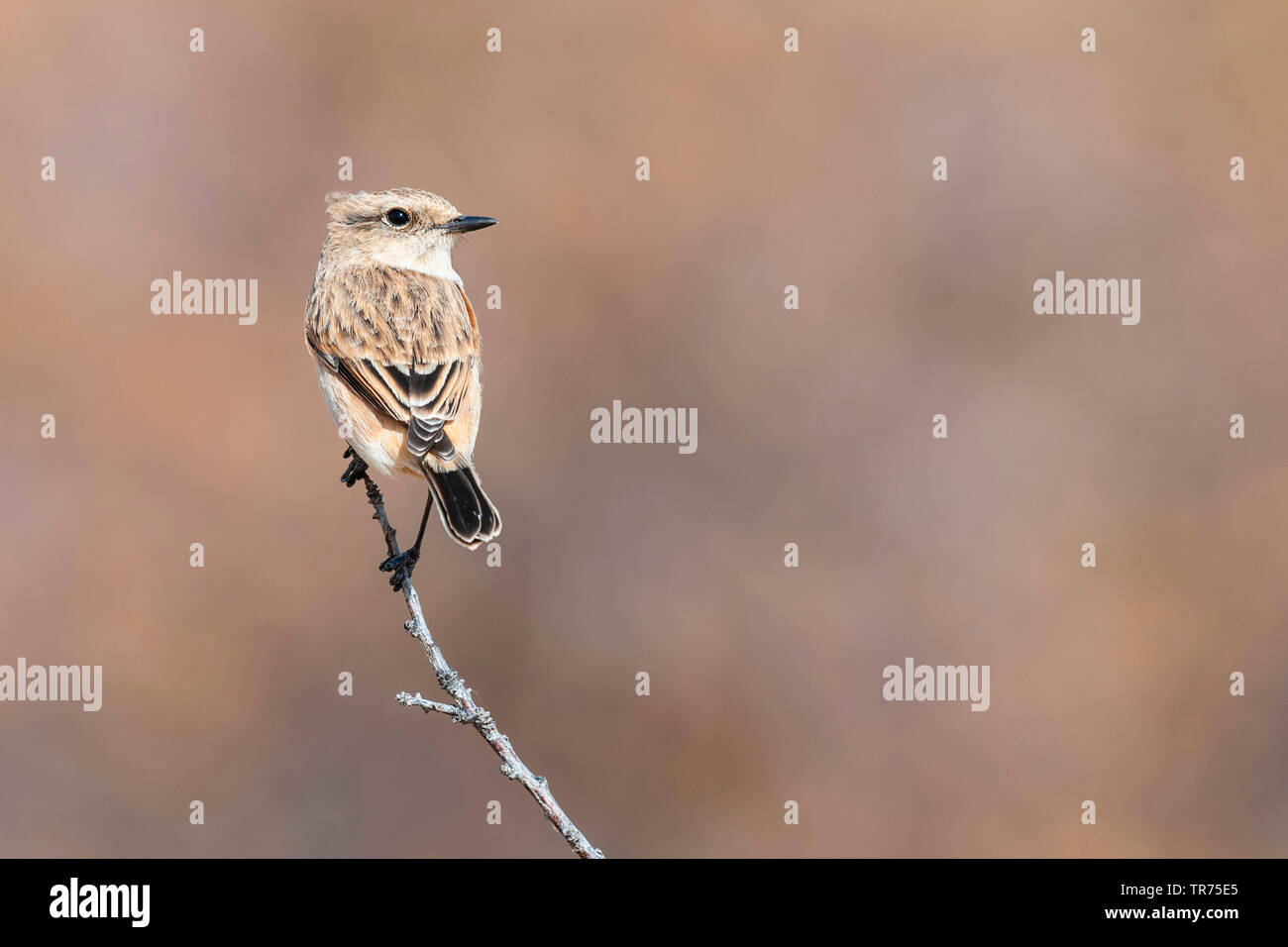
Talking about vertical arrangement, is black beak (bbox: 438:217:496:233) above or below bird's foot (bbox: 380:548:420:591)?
above

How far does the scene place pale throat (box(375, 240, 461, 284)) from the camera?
6.80 meters

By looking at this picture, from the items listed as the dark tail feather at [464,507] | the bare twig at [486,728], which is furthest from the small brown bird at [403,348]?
the bare twig at [486,728]

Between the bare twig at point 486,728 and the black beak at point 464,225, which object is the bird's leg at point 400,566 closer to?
the bare twig at point 486,728

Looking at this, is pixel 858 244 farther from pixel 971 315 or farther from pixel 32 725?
pixel 32 725

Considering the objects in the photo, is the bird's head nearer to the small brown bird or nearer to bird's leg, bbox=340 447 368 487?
the small brown bird

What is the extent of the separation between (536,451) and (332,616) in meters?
2.37

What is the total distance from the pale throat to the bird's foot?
190cm

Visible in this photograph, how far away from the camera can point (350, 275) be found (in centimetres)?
666

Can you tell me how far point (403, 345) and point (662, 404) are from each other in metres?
5.84

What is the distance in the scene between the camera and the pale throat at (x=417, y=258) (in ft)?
22.3

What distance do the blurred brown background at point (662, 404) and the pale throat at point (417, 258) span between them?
343cm

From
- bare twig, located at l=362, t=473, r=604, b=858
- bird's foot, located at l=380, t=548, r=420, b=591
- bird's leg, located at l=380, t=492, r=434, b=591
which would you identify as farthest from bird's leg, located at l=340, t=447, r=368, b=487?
bare twig, located at l=362, t=473, r=604, b=858

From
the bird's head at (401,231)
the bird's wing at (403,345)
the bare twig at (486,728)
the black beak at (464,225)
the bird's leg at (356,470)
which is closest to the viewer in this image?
the bare twig at (486,728)

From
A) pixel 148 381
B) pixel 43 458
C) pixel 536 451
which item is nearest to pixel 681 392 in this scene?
pixel 536 451
